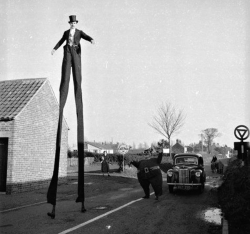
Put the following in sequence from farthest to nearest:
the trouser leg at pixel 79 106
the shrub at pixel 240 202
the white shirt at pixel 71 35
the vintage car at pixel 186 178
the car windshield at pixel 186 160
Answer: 1. the car windshield at pixel 186 160
2. the vintage car at pixel 186 178
3. the shrub at pixel 240 202
4. the white shirt at pixel 71 35
5. the trouser leg at pixel 79 106

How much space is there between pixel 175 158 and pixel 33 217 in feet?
32.1

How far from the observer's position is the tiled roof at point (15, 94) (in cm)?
1488

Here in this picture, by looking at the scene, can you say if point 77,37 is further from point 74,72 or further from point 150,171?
point 150,171

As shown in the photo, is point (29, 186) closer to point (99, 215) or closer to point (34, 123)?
point (34, 123)

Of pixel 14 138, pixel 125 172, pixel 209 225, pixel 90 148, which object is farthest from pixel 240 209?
pixel 90 148

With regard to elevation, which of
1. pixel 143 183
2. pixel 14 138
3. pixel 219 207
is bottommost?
pixel 219 207

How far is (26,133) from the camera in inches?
599

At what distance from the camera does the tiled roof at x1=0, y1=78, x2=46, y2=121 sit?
1488 centimetres

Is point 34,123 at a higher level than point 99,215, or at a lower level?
higher

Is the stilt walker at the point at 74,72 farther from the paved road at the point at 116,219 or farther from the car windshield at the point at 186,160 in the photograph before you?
the car windshield at the point at 186,160

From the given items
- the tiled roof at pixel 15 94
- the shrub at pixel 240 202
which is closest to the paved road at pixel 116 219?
the shrub at pixel 240 202

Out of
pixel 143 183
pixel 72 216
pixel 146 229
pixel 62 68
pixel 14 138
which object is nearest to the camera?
pixel 62 68

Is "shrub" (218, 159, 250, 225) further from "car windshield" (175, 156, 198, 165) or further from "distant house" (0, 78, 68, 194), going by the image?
"distant house" (0, 78, 68, 194)

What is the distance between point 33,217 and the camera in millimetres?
8383
